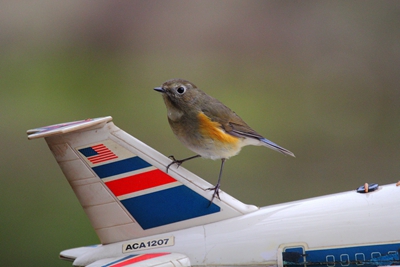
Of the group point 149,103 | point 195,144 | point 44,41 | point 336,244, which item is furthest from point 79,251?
point 44,41

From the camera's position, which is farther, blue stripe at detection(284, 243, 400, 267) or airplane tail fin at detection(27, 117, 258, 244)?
airplane tail fin at detection(27, 117, 258, 244)

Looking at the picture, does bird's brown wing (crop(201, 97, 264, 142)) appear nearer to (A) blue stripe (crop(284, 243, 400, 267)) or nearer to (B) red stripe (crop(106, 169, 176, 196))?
(B) red stripe (crop(106, 169, 176, 196))

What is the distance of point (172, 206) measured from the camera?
1.81 metres

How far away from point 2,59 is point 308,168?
429cm

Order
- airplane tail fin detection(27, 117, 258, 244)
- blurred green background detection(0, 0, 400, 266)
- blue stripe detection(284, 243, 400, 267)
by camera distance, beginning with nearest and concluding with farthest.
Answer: blue stripe detection(284, 243, 400, 267)
airplane tail fin detection(27, 117, 258, 244)
blurred green background detection(0, 0, 400, 266)

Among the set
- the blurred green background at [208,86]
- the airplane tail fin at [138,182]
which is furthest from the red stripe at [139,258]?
the blurred green background at [208,86]

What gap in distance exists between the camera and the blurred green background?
15.3 feet

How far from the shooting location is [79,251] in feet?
6.29

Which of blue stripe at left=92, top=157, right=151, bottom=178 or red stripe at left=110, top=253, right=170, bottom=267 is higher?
blue stripe at left=92, top=157, right=151, bottom=178

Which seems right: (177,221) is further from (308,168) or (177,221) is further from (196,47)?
(196,47)

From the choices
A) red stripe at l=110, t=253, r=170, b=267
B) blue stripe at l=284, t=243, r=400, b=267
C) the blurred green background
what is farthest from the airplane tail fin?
the blurred green background

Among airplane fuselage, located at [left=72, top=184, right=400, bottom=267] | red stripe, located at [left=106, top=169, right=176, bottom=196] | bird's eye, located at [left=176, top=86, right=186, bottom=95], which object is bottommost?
airplane fuselage, located at [left=72, top=184, right=400, bottom=267]

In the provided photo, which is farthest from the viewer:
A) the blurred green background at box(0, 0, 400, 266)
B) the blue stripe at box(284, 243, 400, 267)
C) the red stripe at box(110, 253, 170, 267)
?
the blurred green background at box(0, 0, 400, 266)

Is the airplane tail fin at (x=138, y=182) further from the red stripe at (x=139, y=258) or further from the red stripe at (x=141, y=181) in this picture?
the red stripe at (x=139, y=258)
